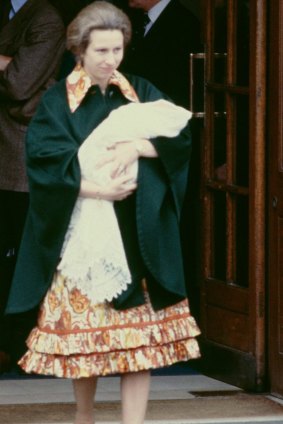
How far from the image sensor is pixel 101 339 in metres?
5.37

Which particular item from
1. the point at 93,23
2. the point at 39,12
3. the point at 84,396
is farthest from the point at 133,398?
the point at 39,12

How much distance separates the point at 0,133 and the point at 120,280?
205 cm

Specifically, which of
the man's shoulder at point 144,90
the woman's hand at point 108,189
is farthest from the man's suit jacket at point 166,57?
the woman's hand at point 108,189

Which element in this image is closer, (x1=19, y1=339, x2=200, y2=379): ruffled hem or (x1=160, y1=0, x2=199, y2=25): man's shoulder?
(x1=19, y1=339, x2=200, y2=379): ruffled hem

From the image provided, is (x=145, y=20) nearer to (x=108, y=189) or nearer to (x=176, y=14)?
(x=176, y=14)

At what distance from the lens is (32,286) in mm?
5418

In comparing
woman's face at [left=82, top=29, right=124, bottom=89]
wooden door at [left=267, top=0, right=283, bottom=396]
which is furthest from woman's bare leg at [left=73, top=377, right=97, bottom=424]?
wooden door at [left=267, top=0, right=283, bottom=396]

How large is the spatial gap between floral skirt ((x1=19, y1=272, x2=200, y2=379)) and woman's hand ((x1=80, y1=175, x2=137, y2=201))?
1.10ft

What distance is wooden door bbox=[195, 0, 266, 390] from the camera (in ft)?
22.5

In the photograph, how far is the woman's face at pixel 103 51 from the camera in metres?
5.33

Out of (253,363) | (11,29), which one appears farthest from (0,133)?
(253,363)

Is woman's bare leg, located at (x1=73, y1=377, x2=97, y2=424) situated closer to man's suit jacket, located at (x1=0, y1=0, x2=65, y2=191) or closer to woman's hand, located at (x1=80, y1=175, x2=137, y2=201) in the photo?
woman's hand, located at (x1=80, y1=175, x2=137, y2=201)

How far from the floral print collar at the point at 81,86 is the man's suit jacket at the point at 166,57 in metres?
1.95

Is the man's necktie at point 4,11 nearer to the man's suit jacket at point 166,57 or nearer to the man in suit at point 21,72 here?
the man in suit at point 21,72
